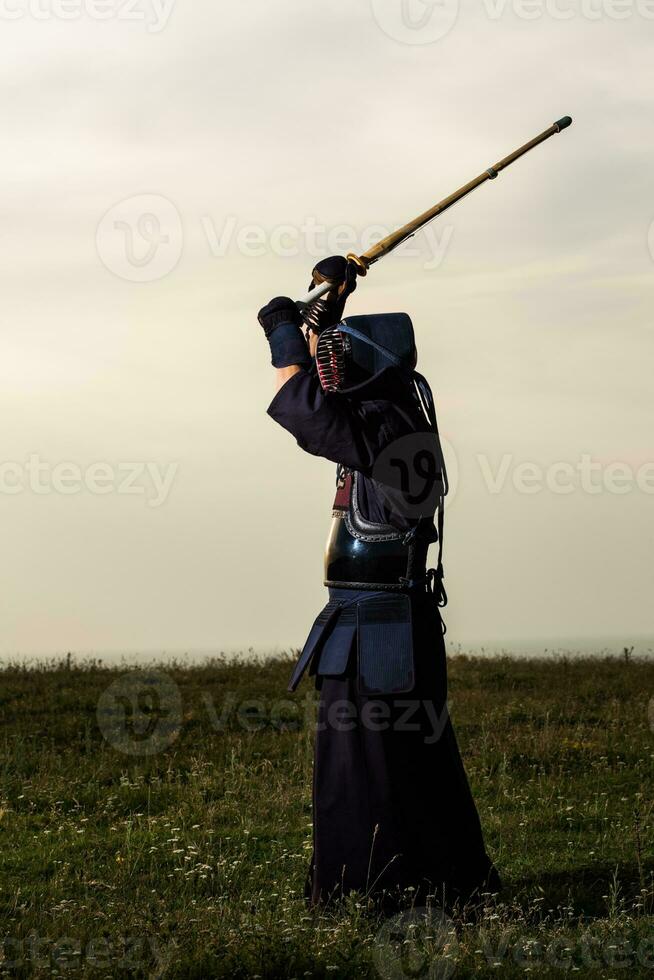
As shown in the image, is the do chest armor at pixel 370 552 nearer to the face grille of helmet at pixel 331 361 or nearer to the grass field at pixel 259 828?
the face grille of helmet at pixel 331 361

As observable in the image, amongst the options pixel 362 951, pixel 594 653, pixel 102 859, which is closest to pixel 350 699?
pixel 362 951

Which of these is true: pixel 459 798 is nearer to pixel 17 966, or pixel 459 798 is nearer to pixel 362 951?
pixel 362 951

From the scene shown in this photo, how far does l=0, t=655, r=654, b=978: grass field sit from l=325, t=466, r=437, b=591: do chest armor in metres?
1.62

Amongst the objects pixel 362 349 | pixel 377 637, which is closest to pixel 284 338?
pixel 362 349

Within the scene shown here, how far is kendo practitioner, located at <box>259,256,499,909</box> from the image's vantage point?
20.9 feet

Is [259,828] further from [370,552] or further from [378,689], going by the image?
[370,552]

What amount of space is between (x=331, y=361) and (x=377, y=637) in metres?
1.45

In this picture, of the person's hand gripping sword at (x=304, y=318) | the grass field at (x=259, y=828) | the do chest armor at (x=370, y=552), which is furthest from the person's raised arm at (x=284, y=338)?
the grass field at (x=259, y=828)

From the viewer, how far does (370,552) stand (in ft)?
21.7

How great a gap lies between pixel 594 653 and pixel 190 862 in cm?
1162

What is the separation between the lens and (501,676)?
15391 millimetres

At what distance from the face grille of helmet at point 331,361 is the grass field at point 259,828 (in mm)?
2599

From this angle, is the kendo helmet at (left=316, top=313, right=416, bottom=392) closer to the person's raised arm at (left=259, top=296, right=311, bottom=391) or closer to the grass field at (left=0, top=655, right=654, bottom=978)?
the person's raised arm at (left=259, top=296, right=311, bottom=391)

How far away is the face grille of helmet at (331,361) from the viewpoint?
6441 mm
